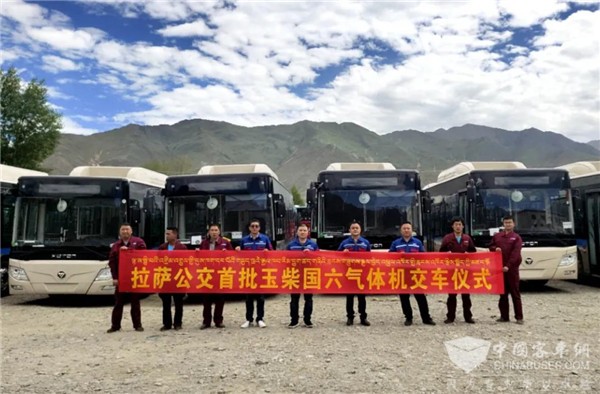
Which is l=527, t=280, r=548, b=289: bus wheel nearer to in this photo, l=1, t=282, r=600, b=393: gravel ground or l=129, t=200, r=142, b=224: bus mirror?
l=1, t=282, r=600, b=393: gravel ground

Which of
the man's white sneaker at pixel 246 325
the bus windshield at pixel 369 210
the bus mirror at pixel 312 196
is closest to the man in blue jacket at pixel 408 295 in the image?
the man's white sneaker at pixel 246 325

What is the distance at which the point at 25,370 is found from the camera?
6.73m

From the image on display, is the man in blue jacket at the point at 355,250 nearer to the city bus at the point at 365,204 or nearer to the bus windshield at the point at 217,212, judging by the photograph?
the city bus at the point at 365,204

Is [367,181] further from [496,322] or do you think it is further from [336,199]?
[496,322]

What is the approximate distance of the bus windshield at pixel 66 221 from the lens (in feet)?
39.1

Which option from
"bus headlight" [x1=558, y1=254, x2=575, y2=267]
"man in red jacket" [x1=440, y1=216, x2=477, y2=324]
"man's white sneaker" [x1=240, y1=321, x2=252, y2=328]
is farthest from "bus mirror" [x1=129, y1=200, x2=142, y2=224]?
"bus headlight" [x1=558, y1=254, x2=575, y2=267]

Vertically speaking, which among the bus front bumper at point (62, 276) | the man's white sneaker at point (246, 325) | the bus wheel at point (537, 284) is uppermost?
the bus front bumper at point (62, 276)

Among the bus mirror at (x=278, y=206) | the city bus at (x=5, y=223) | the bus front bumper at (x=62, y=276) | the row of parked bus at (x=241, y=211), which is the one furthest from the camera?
the city bus at (x=5, y=223)

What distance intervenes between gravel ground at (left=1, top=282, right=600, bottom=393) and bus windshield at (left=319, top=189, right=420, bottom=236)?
2387mm

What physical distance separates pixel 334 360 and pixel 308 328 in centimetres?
211

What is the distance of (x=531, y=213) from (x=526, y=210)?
6.0 inches

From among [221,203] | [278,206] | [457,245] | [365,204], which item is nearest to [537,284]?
[365,204]

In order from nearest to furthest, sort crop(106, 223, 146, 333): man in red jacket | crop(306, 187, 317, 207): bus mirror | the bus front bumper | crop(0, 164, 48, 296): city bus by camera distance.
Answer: crop(106, 223, 146, 333): man in red jacket < the bus front bumper < crop(306, 187, 317, 207): bus mirror < crop(0, 164, 48, 296): city bus

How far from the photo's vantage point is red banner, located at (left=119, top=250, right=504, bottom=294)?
369 inches
